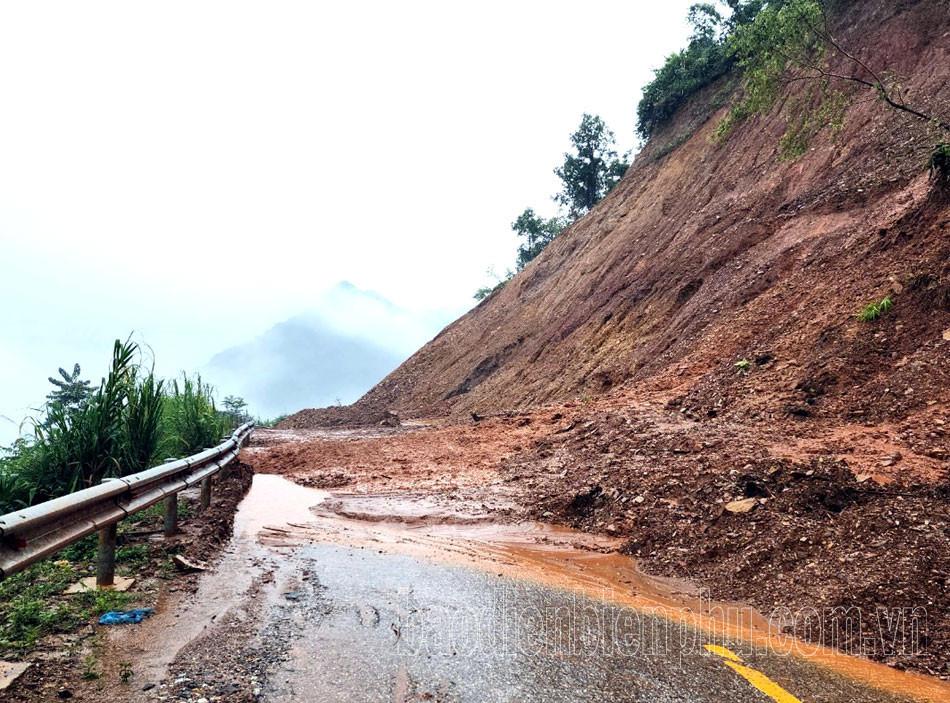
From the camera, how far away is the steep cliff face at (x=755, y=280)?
30.1ft

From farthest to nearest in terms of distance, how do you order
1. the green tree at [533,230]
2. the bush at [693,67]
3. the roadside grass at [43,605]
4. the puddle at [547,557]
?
the green tree at [533,230] → the bush at [693,67] → the puddle at [547,557] → the roadside grass at [43,605]

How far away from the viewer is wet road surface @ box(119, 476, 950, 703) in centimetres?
305

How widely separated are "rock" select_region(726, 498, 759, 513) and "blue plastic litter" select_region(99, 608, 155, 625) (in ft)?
16.3

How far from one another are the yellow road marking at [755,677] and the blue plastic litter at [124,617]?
3426 millimetres

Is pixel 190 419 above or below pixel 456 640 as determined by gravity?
above

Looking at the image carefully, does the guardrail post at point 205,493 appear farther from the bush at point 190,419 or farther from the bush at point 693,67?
the bush at point 693,67

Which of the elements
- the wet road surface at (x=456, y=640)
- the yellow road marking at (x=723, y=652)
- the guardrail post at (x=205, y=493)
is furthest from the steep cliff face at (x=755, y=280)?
the guardrail post at (x=205, y=493)

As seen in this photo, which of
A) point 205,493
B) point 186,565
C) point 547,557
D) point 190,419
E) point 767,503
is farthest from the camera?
point 190,419

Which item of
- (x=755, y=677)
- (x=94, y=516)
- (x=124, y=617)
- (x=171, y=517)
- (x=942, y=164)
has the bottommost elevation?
(x=755, y=677)

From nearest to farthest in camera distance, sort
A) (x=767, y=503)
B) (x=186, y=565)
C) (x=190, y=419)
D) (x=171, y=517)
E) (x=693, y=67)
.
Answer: (x=186, y=565), (x=171, y=517), (x=767, y=503), (x=190, y=419), (x=693, y=67)

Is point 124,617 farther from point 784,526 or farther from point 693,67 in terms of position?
point 693,67

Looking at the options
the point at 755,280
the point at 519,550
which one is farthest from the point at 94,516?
the point at 755,280

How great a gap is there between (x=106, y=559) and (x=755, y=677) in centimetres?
417

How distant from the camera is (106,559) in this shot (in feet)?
14.1
